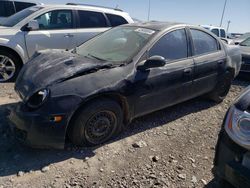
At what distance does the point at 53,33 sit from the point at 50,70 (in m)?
3.09

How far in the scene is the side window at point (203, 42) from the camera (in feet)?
14.0

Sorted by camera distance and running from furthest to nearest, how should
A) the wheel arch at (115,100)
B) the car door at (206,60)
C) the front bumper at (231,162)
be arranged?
1. the car door at (206,60)
2. the wheel arch at (115,100)
3. the front bumper at (231,162)

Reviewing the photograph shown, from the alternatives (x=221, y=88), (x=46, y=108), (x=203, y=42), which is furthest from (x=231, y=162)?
(x=221, y=88)

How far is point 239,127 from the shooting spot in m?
2.09

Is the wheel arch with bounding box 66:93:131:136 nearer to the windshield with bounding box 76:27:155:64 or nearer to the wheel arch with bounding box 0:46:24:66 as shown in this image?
the windshield with bounding box 76:27:155:64

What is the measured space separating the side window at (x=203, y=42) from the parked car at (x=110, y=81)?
0.06ft

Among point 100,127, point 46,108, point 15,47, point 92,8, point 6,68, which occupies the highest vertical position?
point 92,8

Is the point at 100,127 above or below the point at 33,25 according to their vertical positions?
below

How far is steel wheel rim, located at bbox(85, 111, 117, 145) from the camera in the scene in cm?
318

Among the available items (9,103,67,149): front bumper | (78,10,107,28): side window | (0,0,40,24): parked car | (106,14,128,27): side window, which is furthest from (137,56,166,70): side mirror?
(0,0,40,24): parked car

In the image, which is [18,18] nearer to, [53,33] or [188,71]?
[53,33]

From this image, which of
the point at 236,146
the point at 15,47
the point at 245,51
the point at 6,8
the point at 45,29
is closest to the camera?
the point at 236,146

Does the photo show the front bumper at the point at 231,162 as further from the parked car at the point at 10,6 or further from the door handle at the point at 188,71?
the parked car at the point at 10,6

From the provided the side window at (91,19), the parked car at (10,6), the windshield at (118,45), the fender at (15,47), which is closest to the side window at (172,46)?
the windshield at (118,45)
